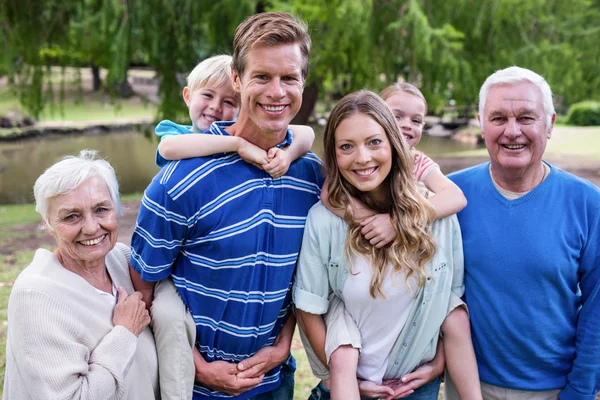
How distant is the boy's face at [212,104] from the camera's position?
3.21 meters

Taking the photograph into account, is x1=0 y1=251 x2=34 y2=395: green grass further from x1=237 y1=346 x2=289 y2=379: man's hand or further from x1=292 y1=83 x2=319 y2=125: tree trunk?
x1=292 y1=83 x2=319 y2=125: tree trunk

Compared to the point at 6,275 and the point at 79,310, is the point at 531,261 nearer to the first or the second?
the point at 79,310

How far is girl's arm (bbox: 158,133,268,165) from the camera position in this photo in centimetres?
233

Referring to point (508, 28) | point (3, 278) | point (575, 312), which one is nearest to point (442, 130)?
point (508, 28)

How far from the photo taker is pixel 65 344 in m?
2.03

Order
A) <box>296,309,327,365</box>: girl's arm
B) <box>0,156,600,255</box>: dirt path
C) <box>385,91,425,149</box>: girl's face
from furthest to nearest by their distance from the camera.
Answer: <box>0,156,600,255</box>: dirt path
<box>385,91,425,149</box>: girl's face
<box>296,309,327,365</box>: girl's arm

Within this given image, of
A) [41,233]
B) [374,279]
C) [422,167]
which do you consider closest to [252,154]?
[374,279]

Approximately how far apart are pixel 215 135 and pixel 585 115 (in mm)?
26421

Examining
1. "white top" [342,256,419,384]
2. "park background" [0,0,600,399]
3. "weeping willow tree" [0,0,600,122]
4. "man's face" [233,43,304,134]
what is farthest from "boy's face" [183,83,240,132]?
"weeping willow tree" [0,0,600,122]

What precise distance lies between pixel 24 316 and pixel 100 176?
1.94ft

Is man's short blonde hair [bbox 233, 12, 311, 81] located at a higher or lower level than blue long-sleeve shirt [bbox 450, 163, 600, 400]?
higher

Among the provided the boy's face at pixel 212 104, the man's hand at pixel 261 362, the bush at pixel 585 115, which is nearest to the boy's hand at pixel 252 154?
the man's hand at pixel 261 362

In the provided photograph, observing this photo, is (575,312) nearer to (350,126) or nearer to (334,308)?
(334,308)

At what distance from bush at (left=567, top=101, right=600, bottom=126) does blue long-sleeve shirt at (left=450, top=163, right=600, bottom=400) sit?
25.2 meters
